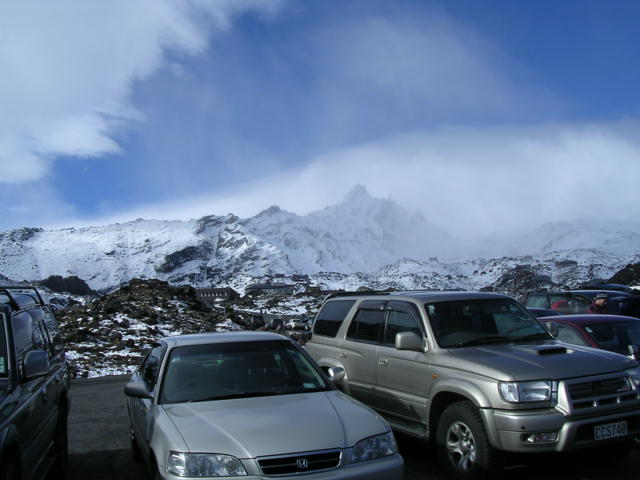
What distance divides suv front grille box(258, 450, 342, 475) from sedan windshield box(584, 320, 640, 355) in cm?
536

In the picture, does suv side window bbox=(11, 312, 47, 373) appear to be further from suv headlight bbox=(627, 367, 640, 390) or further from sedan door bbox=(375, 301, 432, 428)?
suv headlight bbox=(627, 367, 640, 390)

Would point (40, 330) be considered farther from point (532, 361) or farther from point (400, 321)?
point (532, 361)

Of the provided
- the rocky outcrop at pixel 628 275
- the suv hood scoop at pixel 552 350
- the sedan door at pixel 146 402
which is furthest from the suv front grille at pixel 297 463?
the rocky outcrop at pixel 628 275

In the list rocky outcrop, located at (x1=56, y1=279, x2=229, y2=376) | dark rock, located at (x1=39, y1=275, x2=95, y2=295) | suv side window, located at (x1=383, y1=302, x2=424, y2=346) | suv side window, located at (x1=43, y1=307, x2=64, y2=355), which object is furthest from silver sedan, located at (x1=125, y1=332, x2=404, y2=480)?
dark rock, located at (x1=39, y1=275, x2=95, y2=295)

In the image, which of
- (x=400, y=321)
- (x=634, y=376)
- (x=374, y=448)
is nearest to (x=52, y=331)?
(x=400, y=321)

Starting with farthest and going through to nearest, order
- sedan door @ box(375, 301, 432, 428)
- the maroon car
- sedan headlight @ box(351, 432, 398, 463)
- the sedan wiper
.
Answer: the maroon car
sedan door @ box(375, 301, 432, 428)
the sedan wiper
sedan headlight @ box(351, 432, 398, 463)

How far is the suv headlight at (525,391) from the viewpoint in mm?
5262

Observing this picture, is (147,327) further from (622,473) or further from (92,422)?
(622,473)

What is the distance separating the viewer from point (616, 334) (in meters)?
8.35

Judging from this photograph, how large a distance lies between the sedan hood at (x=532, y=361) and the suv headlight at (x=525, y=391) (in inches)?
2.0

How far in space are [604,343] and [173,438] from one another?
6275mm

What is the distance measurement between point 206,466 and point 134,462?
3.35m

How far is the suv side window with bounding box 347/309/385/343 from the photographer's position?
290 inches

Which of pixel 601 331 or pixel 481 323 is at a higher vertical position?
pixel 481 323
